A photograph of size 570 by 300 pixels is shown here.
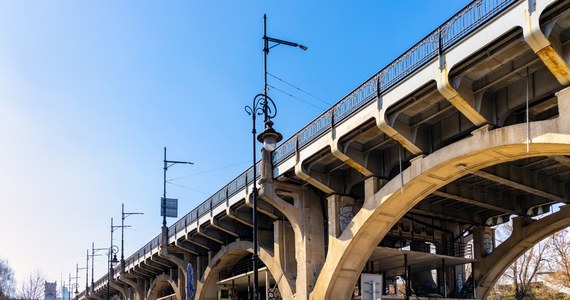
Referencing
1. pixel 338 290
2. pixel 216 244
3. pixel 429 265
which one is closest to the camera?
pixel 338 290

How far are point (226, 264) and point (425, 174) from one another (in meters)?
23.6

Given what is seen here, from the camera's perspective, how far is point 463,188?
2761 centimetres

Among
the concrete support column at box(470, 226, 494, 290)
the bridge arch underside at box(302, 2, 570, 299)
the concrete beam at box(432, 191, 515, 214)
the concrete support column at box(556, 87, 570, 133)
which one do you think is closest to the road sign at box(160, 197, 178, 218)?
the bridge arch underside at box(302, 2, 570, 299)

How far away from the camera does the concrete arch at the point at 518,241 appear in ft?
98.7

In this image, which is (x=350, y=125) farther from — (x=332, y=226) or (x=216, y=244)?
(x=216, y=244)

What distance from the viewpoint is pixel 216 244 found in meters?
42.5

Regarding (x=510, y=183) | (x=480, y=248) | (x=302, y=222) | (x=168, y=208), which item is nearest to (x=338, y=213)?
(x=302, y=222)

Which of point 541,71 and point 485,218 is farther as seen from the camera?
point 485,218

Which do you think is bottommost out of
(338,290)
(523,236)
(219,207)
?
(338,290)

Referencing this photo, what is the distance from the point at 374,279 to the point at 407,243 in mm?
19676

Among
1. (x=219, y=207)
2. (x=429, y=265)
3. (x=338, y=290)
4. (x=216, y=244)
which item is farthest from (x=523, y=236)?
(x=216, y=244)

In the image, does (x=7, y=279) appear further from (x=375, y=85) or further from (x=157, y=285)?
(x=375, y=85)

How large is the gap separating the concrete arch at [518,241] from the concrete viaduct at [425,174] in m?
0.07

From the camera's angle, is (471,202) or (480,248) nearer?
(471,202)
